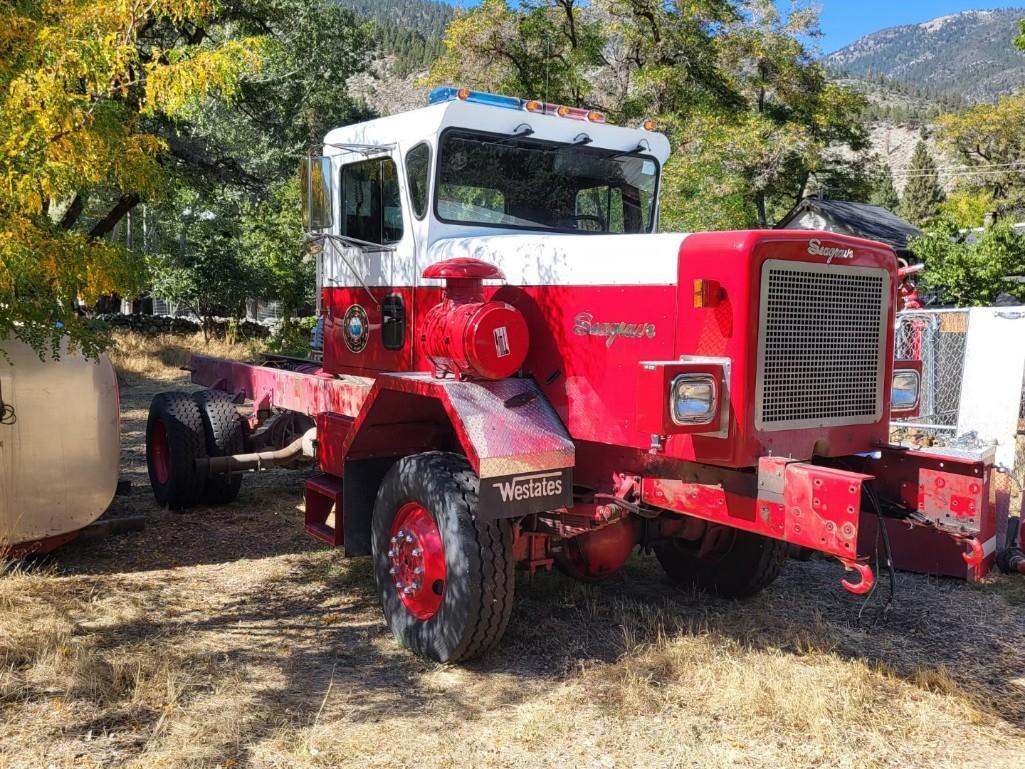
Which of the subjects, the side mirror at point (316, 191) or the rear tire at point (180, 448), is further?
the rear tire at point (180, 448)

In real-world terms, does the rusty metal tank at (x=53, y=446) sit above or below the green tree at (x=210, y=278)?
below

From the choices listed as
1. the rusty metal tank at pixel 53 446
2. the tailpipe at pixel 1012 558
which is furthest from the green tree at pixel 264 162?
the tailpipe at pixel 1012 558

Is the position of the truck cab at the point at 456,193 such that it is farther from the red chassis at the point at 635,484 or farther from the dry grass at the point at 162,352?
the dry grass at the point at 162,352

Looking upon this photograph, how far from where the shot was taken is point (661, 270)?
4055 mm

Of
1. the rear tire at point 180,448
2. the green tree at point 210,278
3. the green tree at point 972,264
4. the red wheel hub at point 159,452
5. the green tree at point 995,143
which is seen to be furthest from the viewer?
the green tree at point 995,143

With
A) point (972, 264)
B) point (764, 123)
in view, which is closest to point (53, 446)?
point (972, 264)

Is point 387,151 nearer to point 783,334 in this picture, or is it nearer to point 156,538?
point 783,334

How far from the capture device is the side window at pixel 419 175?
5.13 metres

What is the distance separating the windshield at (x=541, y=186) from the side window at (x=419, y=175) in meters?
0.08

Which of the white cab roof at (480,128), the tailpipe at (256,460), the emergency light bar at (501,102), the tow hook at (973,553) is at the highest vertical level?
the emergency light bar at (501,102)

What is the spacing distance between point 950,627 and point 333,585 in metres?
3.71

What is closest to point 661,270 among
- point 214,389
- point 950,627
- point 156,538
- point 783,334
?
point 783,334

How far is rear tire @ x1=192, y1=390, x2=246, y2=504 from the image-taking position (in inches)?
289

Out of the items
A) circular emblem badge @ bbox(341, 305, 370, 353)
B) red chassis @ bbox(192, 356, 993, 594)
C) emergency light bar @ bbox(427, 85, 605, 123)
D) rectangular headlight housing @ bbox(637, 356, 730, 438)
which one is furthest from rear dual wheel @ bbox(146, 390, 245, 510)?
rectangular headlight housing @ bbox(637, 356, 730, 438)
